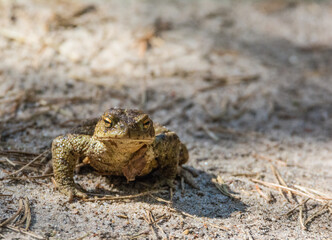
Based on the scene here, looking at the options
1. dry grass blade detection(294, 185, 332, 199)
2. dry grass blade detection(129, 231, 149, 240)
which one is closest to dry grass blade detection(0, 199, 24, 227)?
dry grass blade detection(129, 231, 149, 240)

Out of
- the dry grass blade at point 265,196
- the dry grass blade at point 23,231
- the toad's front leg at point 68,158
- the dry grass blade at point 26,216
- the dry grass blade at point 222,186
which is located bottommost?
the dry grass blade at point 265,196

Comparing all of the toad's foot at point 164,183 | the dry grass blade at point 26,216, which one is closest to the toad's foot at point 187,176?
the toad's foot at point 164,183

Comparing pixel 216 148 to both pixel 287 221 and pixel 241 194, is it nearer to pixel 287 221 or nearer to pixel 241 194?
pixel 241 194

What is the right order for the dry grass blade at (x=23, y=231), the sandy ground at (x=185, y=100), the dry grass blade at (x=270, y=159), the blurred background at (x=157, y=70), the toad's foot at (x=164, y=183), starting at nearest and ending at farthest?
1. the dry grass blade at (x=23, y=231)
2. the sandy ground at (x=185, y=100)
3. the toad's foot at (x=164, y=183)
4. the dry grass blade at (x=270, y=159)
5. the blurred background at (x=157, y=70)

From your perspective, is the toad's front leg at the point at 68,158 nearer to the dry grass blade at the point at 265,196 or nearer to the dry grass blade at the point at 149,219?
the dry grass blade at the point at 149,219

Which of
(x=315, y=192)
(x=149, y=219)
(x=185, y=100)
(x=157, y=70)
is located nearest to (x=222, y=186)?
(x=315, y=192)

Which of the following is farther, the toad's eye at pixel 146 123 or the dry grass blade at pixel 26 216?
the toad's eye at pixel 146 123
